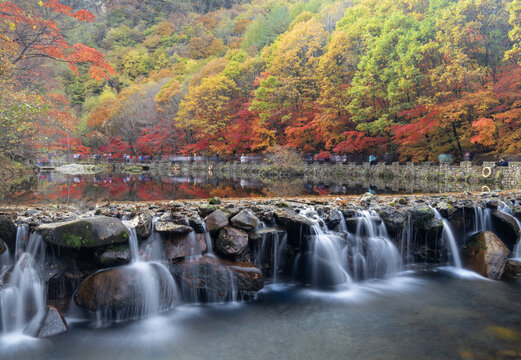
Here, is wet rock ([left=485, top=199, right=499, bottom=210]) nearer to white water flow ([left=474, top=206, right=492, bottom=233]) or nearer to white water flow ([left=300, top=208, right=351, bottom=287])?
white water flow ([left=474, top=206, right=492, bottom=233])

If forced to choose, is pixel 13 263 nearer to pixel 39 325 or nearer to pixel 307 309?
pixel 39 325

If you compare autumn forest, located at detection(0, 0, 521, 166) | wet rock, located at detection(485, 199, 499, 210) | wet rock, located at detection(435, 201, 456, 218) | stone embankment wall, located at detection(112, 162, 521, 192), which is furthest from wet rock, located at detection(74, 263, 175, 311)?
stone embankment wall, located at detection(112, 162, 521, 192)

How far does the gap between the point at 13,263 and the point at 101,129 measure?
58.5 meters

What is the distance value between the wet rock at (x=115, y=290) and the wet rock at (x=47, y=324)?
0.35 meters

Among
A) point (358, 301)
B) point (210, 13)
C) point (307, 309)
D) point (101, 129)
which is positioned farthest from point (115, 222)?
point (210, 13)

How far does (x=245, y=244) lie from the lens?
19.6 feet

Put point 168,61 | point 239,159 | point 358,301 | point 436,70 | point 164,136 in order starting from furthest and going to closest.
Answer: point 168,61 < point 164,136 < point 239,159 < point 436,70 < point 358,301

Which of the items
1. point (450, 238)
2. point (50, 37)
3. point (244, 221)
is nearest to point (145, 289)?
point (244, 221)

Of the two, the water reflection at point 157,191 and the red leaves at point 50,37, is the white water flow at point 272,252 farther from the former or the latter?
the red leaves at point 50,37

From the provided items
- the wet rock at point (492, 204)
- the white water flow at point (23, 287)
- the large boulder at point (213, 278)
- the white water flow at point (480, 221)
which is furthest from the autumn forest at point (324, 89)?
the wet rock at point (492, 204)

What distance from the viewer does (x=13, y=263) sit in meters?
5.01

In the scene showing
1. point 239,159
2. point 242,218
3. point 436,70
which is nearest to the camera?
point 242,218

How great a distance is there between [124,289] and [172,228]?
123 centimetres

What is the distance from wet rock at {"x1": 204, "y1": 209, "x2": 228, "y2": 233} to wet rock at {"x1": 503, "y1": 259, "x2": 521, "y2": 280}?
5828mm
